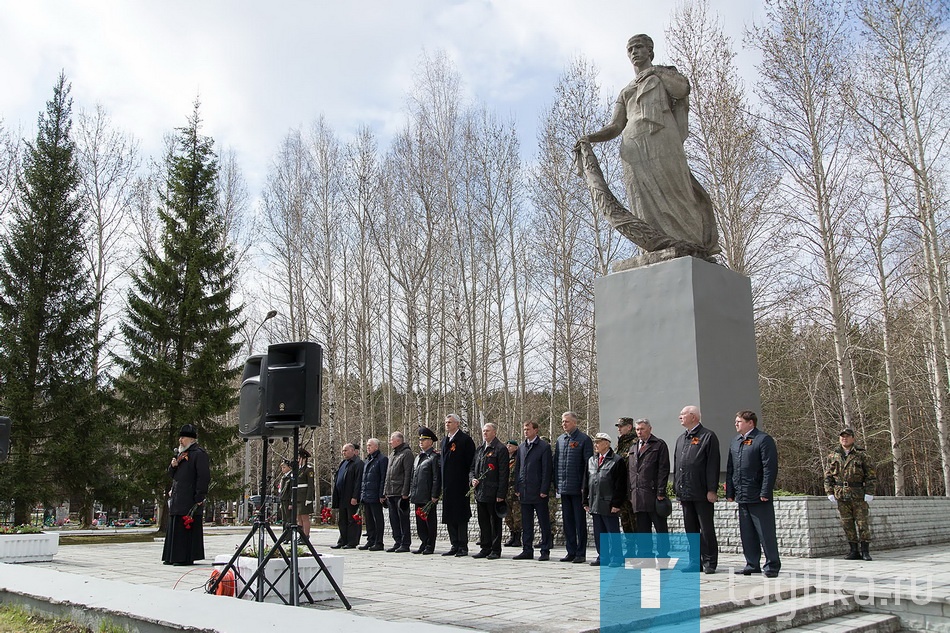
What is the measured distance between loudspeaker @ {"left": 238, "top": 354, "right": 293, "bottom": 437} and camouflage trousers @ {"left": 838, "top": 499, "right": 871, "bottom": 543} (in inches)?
272

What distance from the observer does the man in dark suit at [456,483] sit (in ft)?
32.4

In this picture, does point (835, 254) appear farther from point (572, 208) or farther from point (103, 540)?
point (103, 540)

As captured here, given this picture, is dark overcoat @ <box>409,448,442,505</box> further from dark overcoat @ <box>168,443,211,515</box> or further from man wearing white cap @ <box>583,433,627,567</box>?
man wearing white cap @ <box>583,433,627,567</box>

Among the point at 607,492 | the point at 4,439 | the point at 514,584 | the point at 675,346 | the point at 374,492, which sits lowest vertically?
the point at 514,584

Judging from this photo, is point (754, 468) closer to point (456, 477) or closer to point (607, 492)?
point (607, 492)

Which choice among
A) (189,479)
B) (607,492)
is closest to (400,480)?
(189,479)

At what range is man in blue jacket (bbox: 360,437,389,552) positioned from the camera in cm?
1144

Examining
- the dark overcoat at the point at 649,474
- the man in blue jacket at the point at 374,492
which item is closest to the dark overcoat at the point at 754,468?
the dark overcoat at the point at 649,474

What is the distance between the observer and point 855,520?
29.2 feet

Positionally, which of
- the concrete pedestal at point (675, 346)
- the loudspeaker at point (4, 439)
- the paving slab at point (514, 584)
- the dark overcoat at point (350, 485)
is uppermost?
the concrete pedestal at point (675, 346)

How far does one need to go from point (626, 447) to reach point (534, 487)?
126cm

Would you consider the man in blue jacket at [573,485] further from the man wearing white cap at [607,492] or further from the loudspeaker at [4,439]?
the loudspeaker at [4,439]

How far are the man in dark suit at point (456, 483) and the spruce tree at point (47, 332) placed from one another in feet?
43.0

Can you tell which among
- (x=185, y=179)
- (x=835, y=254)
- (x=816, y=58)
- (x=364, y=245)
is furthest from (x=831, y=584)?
(x=364, y=245)
